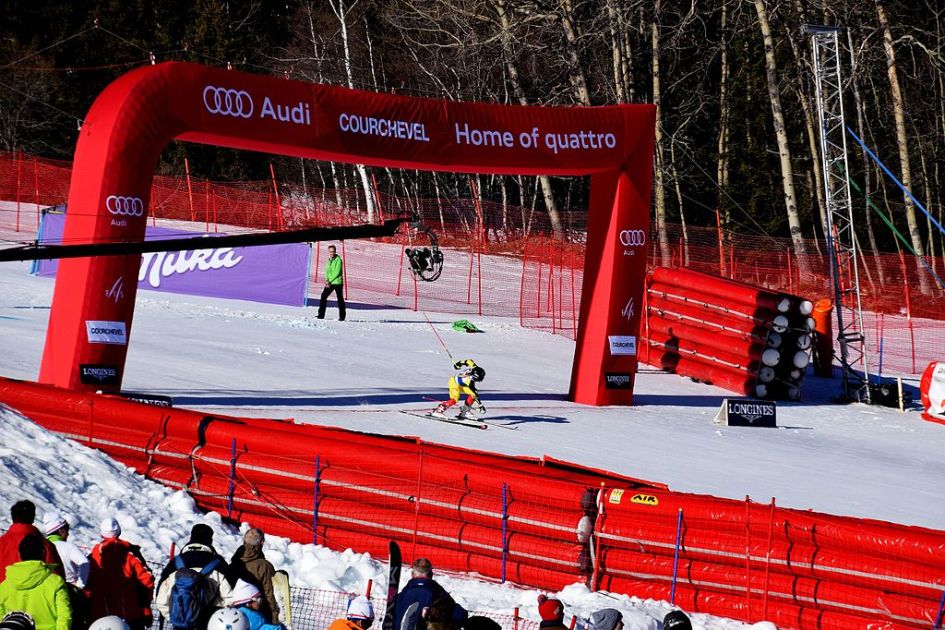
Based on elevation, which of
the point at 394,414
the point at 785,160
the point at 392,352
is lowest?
the point at 394,414

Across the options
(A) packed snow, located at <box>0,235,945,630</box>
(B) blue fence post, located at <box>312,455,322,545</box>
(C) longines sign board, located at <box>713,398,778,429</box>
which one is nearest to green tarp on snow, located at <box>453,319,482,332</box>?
(A) packed snow, located at <box>0,235,945,630</box>

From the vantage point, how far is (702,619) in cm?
1028

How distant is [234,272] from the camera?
1028 inches

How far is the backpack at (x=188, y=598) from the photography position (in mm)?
6773

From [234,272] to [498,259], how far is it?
9.07 m

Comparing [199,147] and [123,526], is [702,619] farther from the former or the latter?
[199,147]

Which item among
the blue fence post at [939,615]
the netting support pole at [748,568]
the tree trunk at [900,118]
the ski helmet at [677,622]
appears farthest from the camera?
the tree trunk at [900,118]

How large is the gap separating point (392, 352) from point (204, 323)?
3.51 meters

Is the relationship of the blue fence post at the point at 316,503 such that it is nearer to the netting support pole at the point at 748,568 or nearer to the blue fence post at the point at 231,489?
the blue fence post at the point at 231,489

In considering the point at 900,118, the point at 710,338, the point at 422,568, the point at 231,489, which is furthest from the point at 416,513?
the point at 900,118

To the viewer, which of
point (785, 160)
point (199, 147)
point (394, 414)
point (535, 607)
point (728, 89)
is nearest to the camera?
point (535, 607)

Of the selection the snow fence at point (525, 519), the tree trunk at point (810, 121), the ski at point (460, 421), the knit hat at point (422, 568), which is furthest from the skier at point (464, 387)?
the tree trunk at point (810, 121)

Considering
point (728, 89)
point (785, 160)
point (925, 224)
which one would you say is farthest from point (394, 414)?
point (925, 224)

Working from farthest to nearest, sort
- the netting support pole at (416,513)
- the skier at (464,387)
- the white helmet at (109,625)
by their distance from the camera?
the skier at (464,387) < the netting support pole at (416,513) < the white helmet at (109,625)
